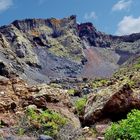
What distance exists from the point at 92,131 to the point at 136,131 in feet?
20.8

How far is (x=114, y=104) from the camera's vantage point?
27281 millimetres

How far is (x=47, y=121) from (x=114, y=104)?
3973 mm

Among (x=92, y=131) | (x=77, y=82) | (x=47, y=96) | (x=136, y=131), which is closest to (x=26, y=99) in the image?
(x=47, y=96)

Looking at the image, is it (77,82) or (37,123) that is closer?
(37,123)

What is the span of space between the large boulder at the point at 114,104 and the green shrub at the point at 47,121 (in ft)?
6.00

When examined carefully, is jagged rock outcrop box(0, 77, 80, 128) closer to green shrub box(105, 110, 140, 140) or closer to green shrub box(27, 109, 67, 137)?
green shrub box(27, 109, 67, 137)

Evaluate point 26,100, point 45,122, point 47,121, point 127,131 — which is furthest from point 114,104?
point 127,131

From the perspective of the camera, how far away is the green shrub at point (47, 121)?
2541 centimetres

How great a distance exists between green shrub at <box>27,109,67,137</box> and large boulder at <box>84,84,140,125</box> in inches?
72.0

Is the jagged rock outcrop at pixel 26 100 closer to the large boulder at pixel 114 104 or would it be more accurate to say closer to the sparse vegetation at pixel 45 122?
the sparse vegetation at pixel 45 122

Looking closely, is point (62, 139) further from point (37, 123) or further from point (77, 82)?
point (77, 82)

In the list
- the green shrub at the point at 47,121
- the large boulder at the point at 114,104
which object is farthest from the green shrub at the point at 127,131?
the large boulder at the point at 114,104

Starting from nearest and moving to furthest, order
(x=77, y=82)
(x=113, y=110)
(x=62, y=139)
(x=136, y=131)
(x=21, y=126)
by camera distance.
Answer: (x=136, y=131), (x=62, y=139), (x=21, y=126), (x=113, y=110), (x=77, y=82)

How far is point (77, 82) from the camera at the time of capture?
198 meters
